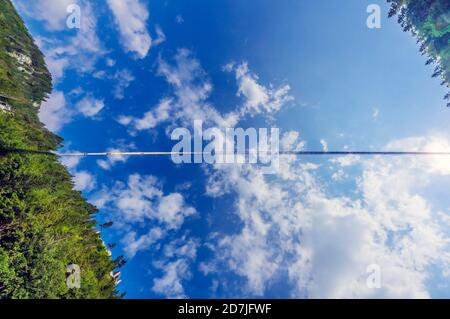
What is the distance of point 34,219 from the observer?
2261cm

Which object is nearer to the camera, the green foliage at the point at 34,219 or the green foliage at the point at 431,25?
the green foliage at the point at 34,219

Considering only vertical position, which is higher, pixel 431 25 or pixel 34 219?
pixel 431 25

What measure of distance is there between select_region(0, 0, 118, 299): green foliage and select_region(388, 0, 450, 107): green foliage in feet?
133

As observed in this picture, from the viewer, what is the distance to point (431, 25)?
83.5 feet

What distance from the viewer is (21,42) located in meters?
39.3

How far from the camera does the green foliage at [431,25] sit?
78.7 feet

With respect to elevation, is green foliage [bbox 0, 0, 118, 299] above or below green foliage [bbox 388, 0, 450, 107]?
below

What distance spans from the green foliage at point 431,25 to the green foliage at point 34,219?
1596 inches

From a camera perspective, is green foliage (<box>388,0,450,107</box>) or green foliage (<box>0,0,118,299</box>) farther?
green foliage (<box>388,0,450,107</box>)

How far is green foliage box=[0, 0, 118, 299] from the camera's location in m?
20.2

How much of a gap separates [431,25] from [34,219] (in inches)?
1762
